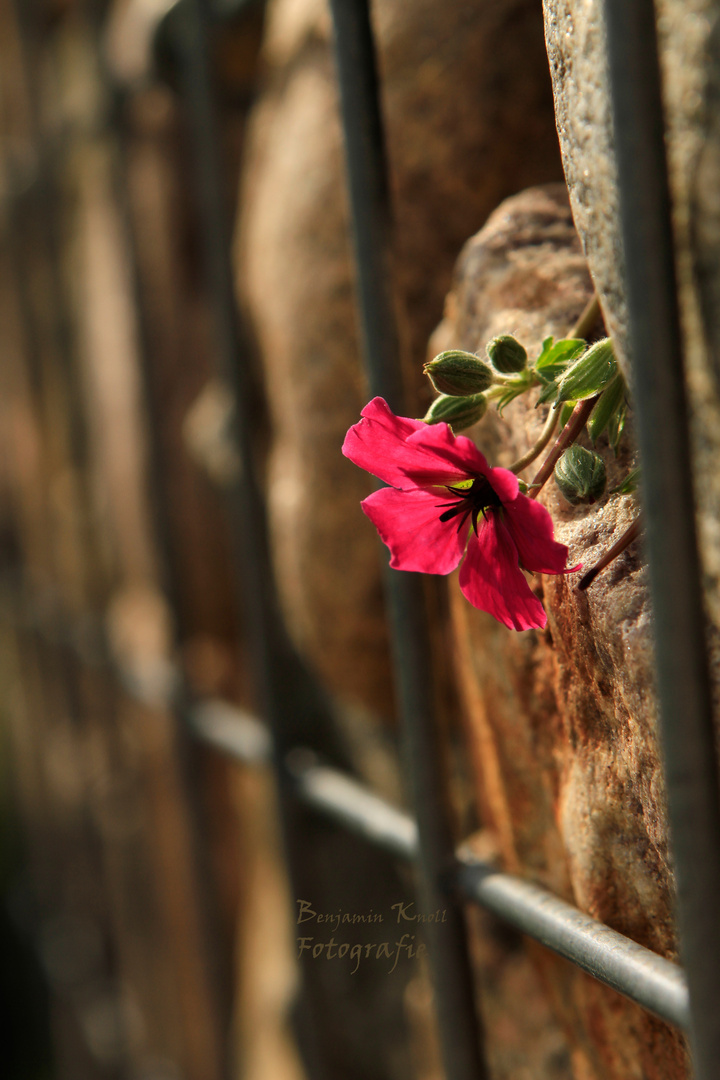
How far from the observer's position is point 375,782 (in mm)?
961

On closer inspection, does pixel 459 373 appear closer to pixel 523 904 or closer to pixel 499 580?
pixel 499 580

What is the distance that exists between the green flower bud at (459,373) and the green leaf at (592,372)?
4cm

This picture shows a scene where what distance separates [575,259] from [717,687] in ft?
0.76

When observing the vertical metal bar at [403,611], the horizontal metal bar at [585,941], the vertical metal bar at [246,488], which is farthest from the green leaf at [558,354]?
the vertical metal bar at [246,488]

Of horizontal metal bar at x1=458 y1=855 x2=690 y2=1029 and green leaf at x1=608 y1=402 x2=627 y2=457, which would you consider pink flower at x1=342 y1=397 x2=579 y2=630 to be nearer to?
green leaf at x1=608 y1=402 x2=627 y2=457

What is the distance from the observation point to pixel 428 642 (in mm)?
575

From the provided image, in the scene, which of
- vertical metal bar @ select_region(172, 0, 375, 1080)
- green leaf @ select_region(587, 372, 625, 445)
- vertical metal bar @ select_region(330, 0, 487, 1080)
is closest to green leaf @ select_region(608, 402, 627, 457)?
green leaf @ select_region(587, 372, 625, 445)

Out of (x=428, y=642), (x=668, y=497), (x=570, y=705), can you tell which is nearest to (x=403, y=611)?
(x=428, y=642)

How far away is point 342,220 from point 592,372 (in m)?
0.37

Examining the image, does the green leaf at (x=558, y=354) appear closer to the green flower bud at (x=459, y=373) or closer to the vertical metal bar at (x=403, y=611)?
the green flower bud at (x=459, y=373)

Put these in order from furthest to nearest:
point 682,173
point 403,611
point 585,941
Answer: point 403,611, point 585,941, point 682,173

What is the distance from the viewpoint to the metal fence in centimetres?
33

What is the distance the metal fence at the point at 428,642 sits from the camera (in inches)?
12.9

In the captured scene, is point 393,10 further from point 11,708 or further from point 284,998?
point 11,708
